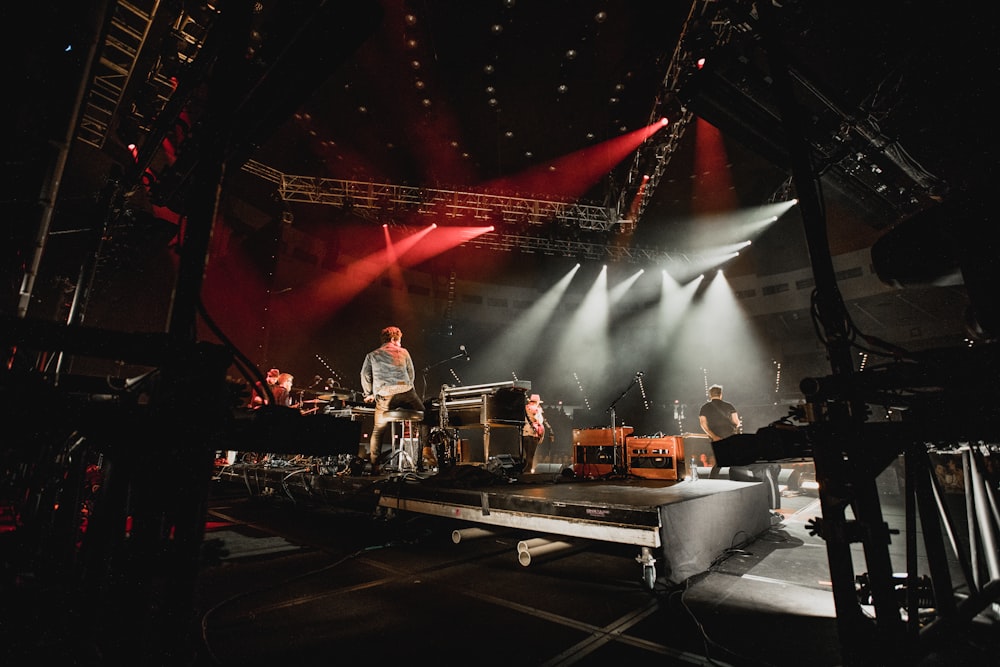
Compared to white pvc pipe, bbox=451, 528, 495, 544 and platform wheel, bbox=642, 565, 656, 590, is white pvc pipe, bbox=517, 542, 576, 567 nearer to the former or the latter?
white pvc pipe, bbox=451, 528, 495, 544

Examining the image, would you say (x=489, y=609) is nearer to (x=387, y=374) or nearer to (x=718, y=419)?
(x=387, y=374)

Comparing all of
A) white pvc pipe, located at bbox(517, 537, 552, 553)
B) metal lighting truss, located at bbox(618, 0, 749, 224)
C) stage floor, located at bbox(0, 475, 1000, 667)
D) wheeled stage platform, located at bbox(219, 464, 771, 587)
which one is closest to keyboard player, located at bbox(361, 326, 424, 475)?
wheeled stage platform, located at bbox(219, 464, 771, 587)

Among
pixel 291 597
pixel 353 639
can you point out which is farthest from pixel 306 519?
pixel 353 639

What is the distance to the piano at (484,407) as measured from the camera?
6590mm

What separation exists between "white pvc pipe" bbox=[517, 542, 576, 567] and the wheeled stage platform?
0.01 meters

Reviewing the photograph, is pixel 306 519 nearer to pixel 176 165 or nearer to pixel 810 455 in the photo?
pixel 176 165

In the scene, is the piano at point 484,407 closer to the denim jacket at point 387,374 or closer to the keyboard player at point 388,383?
the keyboard player at point 388,383

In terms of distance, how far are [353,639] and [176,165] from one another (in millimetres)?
4019

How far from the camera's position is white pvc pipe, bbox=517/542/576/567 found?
3.65m

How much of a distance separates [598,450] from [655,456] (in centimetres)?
106

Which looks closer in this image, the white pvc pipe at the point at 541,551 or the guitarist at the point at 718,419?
the white pvc pipe at the point at 541,551

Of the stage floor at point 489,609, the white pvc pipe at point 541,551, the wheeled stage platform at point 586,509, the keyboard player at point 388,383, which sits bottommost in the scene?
the stage floor at point 489,609

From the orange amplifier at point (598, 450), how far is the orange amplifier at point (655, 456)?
222mm

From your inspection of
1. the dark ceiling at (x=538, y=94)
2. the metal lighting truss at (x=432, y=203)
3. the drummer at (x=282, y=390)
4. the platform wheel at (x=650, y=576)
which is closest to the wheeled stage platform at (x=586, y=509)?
the platform wheel at (x=650, y=576)
